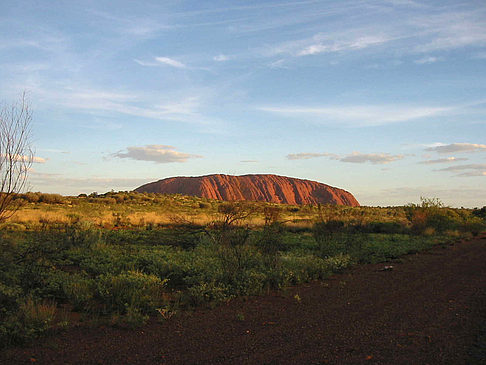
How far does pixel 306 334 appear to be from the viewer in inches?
237

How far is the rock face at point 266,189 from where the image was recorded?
101125mm

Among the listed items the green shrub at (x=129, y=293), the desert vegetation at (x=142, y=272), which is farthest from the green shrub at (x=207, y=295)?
the green shrub at (x=129, y=293)

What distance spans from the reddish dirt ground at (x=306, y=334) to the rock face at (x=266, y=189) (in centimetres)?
7558

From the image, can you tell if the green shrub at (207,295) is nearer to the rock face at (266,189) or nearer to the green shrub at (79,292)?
the green shrub at (79,292)

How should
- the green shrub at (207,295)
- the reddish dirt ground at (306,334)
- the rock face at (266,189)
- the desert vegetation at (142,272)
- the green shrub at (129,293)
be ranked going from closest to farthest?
1. the reddish dirt ground at (306,334)
2. the desert vegetation at (142,272)
3. the green shrub at (129,293)
4. the green shrub at (207,295)
5. the rock face at (266,189)

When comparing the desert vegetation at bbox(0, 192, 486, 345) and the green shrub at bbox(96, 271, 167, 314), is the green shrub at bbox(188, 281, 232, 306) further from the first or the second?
the green shrub at bbox(96, 271, 167, 314)

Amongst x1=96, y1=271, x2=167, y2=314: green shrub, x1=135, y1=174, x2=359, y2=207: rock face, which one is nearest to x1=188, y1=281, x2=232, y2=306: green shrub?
x1=96, y1=271, x2=167, y2=314: green shrub

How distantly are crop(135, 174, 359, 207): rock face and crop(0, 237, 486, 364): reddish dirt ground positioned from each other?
248 feet

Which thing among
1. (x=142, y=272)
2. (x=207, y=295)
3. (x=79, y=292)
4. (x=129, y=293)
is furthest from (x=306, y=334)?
(x=142, y=272)

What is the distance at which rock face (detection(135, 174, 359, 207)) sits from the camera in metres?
101

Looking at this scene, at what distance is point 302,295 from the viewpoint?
8.86m

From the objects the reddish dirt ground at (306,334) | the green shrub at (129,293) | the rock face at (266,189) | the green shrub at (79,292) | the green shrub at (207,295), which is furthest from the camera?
the rock face at (266,189)

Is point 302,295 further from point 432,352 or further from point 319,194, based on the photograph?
point 319,194

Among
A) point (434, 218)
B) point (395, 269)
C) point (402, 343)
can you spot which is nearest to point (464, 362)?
point (402, 343)
